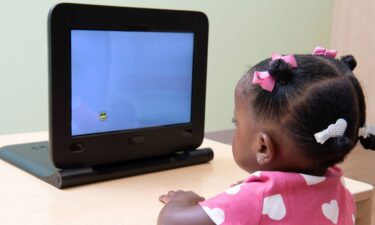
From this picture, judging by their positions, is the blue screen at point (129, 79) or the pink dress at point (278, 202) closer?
the pink dress at point (278, 202)

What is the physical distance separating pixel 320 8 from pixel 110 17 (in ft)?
6.63

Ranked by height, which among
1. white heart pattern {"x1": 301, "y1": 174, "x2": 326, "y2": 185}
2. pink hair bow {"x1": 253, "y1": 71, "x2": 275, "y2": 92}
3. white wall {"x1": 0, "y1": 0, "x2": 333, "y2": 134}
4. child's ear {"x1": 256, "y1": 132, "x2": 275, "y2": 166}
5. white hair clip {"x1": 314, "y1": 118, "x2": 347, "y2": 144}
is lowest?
white wall {"x1": 0, "y1": 0, "x2": 333, "y2": 134}

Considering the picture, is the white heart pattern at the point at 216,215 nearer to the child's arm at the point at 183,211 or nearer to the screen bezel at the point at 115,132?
the child's arm at the point at 183,211

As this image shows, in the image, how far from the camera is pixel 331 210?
76 cm

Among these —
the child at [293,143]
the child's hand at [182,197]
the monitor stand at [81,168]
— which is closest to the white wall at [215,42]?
the monitor stand at [81,168]

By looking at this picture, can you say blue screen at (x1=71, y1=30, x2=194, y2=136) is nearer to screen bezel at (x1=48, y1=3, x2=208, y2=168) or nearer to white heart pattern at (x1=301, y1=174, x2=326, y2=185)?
screen bezel at (x1=48, y1=3, x2=208, y2=168)

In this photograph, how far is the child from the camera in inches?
28.3

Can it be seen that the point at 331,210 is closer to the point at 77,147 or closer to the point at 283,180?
the point at 283,180

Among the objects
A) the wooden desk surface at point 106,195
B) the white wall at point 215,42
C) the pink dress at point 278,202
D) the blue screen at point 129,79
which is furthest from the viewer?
the white wall at point 215,42

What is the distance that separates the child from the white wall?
4.27ft

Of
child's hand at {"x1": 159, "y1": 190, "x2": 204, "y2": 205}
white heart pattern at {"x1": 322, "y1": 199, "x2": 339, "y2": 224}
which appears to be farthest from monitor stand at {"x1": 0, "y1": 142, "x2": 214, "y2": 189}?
white heart pattern at {"x1": 322, "y1": 199, "x2": 339, "y2": 224}

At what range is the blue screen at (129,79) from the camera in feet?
3.17

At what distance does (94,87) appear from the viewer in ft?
3.23

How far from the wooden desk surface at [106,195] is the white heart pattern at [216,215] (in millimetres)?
125
